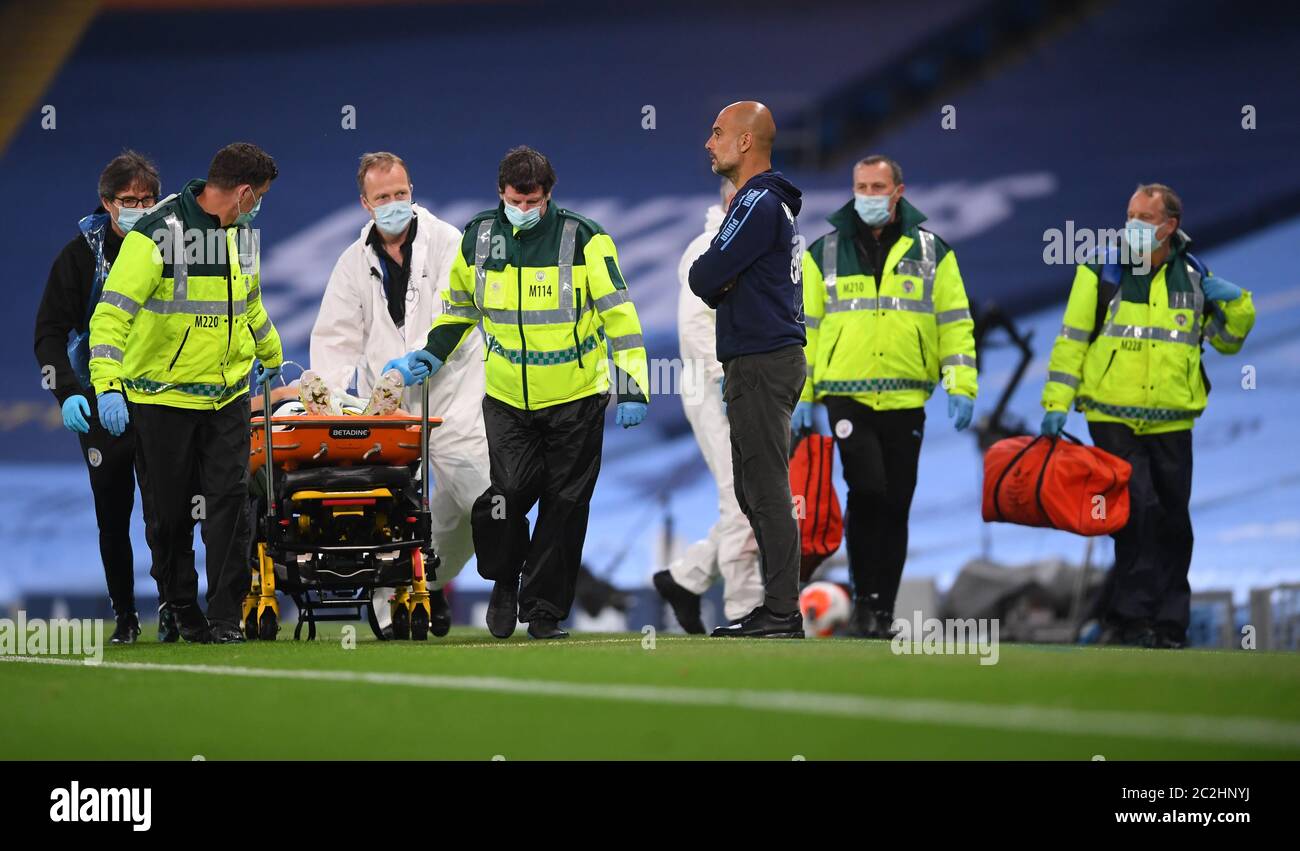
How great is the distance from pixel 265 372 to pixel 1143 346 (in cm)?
385

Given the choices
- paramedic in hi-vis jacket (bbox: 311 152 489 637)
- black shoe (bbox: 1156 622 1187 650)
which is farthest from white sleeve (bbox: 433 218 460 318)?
black shoe (bbox: 1156 622 1187 650)

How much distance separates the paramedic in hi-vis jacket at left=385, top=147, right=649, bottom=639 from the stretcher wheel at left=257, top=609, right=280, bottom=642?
0.88 m

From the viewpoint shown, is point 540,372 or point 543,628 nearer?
point 540,372

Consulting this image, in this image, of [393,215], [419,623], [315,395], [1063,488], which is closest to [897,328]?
[1063,488]

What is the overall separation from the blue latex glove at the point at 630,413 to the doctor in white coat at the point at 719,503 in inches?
52.1

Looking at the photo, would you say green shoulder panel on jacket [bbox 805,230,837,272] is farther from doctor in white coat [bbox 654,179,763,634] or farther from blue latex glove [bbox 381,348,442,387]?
blue latex glove [bbox 381,348,442,387]

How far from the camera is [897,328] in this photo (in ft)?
26.6

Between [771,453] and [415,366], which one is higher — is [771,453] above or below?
below

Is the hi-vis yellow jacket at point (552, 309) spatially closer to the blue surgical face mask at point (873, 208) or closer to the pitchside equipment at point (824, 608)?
the blue surgical face mask at point (873, 208)

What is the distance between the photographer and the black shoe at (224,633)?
7.20m

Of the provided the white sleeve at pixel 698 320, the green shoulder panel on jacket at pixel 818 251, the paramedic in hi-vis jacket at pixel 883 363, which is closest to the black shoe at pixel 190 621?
the white sleeve at pixel 698 320

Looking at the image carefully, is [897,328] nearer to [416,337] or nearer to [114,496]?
[416,337]

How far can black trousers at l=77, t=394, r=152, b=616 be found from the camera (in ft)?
25.4
